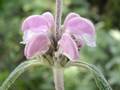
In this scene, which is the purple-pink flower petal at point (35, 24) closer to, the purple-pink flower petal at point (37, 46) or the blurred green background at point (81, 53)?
the purple-pink flower petal at point (37, 46)

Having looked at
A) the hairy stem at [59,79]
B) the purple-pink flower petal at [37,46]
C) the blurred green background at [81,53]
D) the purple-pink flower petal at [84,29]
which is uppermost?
the purple-pink flower petal at [84,29]

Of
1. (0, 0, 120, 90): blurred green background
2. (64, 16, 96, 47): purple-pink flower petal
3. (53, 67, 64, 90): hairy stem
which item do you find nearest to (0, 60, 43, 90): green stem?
(53, 67, 64, 90): hairy stem

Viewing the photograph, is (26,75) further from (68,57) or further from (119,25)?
(68,57)

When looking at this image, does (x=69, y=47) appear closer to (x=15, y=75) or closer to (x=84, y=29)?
(x=84, y=29)

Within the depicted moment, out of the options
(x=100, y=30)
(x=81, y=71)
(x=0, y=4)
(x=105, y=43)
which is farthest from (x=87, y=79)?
(x=0, y=4)

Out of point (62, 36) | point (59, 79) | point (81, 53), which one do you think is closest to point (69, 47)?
point (62, 36)

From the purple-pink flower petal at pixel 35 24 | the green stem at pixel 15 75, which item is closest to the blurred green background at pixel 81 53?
the green stem at pixel 15 75

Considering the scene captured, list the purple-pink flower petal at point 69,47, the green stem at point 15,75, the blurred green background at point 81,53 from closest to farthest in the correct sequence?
the purple-pink flower petal at point 69,47 → the green stem at point 15,75 → the blurred green background at point 81,53
